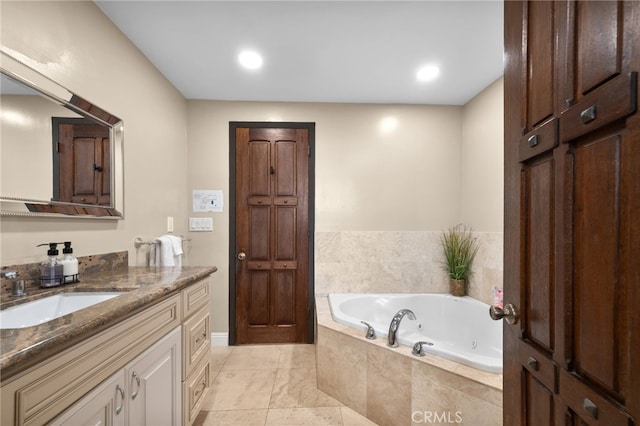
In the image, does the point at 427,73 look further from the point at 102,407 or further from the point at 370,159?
the point at 102,407

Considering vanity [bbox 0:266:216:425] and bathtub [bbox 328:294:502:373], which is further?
bathtub [bbox 328:294:502:373]

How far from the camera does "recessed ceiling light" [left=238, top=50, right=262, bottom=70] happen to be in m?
1.97

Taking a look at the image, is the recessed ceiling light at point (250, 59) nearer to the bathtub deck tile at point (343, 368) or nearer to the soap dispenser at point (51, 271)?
the soap dispenser at point (51, 271)

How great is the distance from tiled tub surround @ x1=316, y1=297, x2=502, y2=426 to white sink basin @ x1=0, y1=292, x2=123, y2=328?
1.34 meters

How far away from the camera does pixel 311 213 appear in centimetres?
275

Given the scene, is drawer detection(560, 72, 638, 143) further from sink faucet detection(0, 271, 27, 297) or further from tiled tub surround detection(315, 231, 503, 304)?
tiled tub surround detection(315, 231, 503, 304)

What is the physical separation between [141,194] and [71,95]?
74cm

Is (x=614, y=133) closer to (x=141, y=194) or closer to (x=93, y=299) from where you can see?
(x=93, y=299)

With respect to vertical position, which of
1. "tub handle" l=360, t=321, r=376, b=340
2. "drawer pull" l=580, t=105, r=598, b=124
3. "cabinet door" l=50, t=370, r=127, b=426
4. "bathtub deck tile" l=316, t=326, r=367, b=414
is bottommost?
"bathtub deck tile" l=316, t=326, r=367, b=414

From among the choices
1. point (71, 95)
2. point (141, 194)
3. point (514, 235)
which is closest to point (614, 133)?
point (514, 235)

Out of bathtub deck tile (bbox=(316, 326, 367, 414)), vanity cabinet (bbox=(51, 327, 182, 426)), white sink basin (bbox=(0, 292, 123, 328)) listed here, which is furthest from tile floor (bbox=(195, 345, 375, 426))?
white sink basin (bbox=(0, 292, 123, 328))

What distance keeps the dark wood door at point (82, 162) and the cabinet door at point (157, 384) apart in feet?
2.77

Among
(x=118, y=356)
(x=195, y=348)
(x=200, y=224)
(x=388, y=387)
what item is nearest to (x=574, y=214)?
(x=118, y=356)

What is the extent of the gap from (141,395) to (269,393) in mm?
1131
